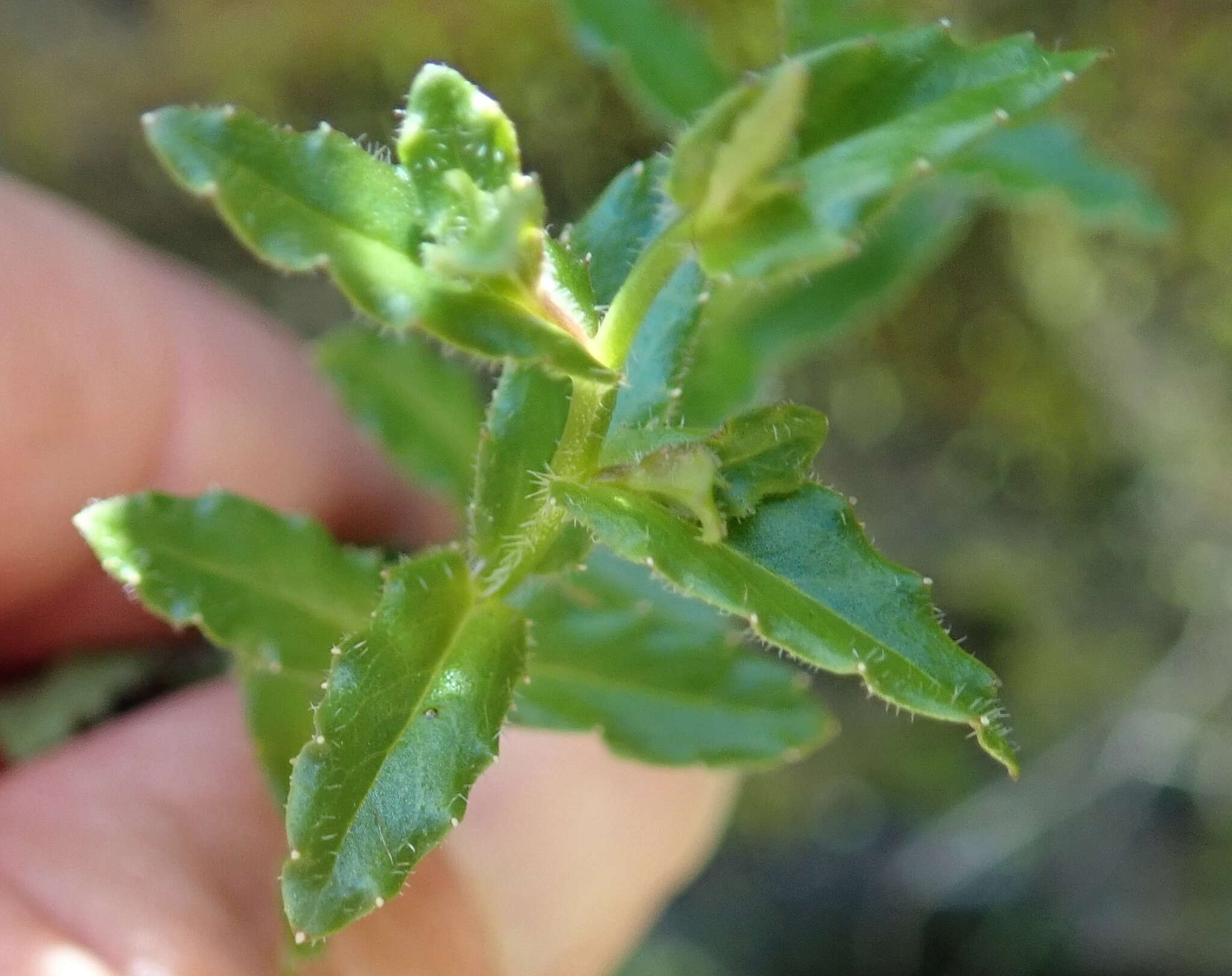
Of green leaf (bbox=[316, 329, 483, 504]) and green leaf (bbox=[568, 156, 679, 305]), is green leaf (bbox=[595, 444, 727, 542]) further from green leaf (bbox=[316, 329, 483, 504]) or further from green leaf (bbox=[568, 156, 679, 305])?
green leaf (bbox=[316, 329, 483, 504])

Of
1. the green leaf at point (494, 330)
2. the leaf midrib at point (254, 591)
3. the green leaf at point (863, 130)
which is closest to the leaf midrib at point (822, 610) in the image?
the green leaf at point (494, 330)

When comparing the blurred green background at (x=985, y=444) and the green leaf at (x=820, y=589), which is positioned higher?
the green leaf at (x=820, y=589)

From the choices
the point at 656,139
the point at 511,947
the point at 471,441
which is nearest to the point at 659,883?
the point at 511,947

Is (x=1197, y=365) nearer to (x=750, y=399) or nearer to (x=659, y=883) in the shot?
(x=750, y=399)

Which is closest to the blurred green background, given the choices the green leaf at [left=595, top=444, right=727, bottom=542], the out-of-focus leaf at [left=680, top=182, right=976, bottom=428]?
the out-of-focus leaf at [left=680, top=182, right=976, bottom=428]

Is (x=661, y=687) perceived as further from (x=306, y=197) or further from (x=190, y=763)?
(x=306, y=197)

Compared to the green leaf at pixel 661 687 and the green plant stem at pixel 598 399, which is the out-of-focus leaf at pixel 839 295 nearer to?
the green leaf at pixel 661 687

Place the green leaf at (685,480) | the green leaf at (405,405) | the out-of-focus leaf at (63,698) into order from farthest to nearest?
the green leaf at (405,405)
the out-of-focus leaf at (63,698)
the green leaf at (685,480)
